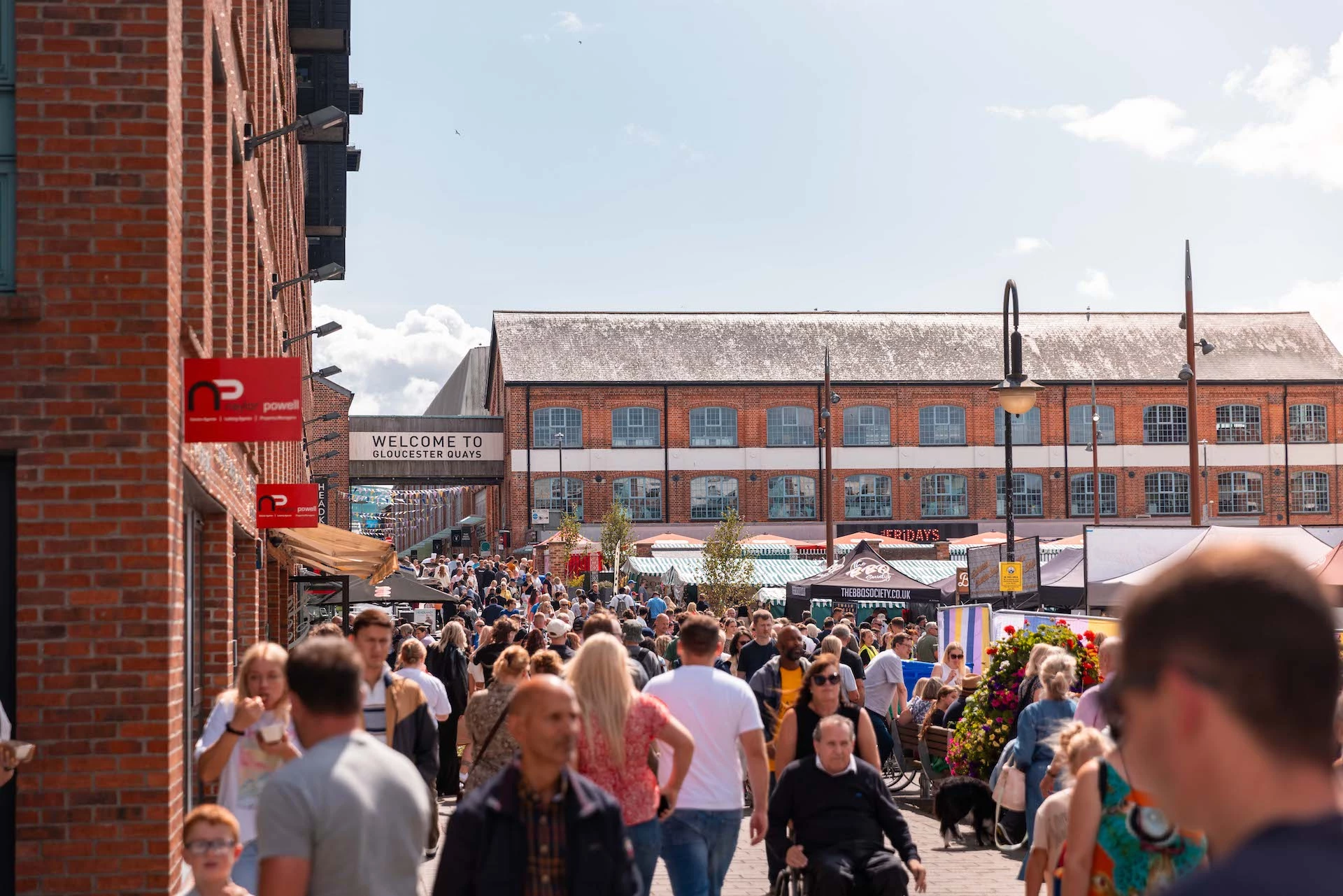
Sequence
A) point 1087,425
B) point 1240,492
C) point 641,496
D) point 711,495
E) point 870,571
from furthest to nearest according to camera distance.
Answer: point 1240,492 → point 1087,425 → point 711,495 → point 641,496 → point 870,571

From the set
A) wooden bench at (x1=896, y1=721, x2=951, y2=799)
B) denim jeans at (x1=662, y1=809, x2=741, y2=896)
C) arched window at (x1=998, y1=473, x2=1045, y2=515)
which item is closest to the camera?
denim jeans at (x1=662, y1=809, x2=741, y2=896)

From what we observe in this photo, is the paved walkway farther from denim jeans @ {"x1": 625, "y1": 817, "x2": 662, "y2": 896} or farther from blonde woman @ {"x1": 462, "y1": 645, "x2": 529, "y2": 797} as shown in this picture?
denim jeans @ {"x1": 625, "y1": 817, "x2": 662, "y2": 896}

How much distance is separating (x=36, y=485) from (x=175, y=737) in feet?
4.78

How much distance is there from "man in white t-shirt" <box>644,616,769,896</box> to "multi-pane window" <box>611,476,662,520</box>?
5442cm

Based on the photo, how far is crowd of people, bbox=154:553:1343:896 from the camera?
5.55ft

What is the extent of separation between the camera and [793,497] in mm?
63375

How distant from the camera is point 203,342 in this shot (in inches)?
376

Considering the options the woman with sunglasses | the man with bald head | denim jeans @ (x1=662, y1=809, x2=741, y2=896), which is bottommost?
denim jeans @ (x1=662, y1=809, x2=741, y2=896)

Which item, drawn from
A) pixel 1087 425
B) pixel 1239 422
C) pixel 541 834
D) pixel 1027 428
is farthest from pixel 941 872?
pixel 1239 422

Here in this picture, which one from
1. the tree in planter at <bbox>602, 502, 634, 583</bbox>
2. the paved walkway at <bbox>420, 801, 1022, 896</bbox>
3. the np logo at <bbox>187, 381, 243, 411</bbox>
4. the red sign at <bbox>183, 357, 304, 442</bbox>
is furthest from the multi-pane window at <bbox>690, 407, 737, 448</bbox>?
the np logo at <bbox>187, 381, 243, 411</bbox>

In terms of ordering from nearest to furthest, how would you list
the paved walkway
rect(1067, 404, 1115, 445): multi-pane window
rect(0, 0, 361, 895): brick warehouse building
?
1. rect(0, 0, 361, 895): brick warehouse building
2. the paved walkway
3. rect(1067, 404, 1115, 445): multi-pane window

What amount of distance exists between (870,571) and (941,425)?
39.5m

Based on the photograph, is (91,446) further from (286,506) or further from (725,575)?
(725,575)

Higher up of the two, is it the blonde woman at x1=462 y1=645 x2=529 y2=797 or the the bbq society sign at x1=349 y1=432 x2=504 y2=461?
the the bbq society sign at x1=349 y1=432 x2=504 y2=461
